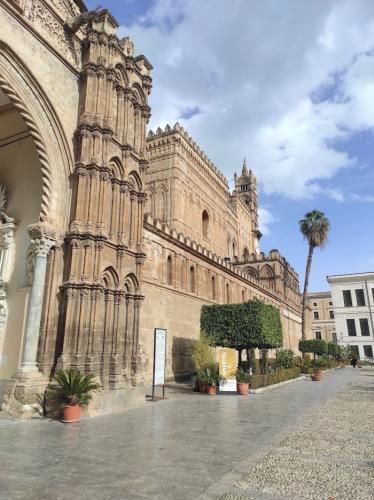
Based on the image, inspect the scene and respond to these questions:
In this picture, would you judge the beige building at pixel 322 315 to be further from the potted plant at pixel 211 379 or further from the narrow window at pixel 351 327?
the potted plant at pixel 211 379

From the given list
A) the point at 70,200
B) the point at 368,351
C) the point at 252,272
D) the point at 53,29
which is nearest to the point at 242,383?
the point at 70,200

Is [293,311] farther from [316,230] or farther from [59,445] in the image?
[59,445]

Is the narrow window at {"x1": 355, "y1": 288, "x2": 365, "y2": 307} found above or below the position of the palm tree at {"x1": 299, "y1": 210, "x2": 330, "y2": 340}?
below

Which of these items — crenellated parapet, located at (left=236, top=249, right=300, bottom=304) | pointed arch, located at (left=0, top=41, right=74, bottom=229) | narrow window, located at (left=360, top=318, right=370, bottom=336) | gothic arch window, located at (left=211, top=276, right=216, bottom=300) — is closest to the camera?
pointed arch, located at (left=0, top=41, right=74, bottom=229)

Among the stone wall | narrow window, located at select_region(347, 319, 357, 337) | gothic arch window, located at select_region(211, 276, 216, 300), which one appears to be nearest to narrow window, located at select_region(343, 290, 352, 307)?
narrow window, located at select_region(347, 319, 357, 337)

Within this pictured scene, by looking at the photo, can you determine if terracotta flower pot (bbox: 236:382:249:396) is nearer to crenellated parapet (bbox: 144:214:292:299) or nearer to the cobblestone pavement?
the cobblestone pavement

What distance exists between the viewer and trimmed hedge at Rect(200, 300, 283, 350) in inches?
745

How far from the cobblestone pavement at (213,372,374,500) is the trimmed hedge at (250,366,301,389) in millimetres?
7494

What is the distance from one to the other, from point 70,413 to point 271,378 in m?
12.2

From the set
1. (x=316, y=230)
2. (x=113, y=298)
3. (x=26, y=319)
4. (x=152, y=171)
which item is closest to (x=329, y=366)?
(x=316, y=230)

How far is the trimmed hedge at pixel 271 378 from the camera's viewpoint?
1639 centimetres

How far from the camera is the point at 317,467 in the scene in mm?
5453

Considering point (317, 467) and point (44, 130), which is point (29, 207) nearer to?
point (44, 130)

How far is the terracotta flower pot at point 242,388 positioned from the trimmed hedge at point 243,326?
3.55 metres
